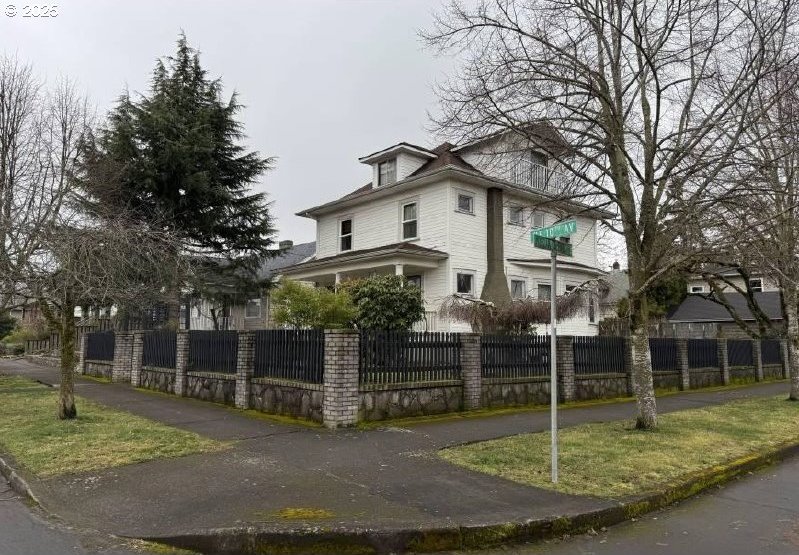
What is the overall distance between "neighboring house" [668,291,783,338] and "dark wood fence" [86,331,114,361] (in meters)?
29.4

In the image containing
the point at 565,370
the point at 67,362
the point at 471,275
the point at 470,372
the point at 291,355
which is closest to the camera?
the point at 67,362


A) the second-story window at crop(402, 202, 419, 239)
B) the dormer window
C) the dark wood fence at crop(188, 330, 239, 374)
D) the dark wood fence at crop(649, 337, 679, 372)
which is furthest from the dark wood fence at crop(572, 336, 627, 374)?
the dormer window

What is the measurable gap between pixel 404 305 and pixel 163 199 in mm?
11186

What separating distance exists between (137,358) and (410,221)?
10.6 metres

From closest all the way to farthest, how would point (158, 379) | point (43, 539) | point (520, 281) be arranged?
point (43, 539), point (158, 379), point (520, 281)

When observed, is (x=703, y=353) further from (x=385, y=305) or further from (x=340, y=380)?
(x=340, y=380)

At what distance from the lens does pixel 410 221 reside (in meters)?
22.0

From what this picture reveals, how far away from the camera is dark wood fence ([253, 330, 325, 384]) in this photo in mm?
10398

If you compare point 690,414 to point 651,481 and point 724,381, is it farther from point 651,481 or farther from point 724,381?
point 724,381

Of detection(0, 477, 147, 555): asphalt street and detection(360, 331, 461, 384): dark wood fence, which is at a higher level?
detection(360, 331, 461, 384): dark wood fence

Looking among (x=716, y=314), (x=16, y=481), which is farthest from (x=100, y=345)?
(x=716, y=314)

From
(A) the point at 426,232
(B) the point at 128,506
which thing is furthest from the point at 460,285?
(B) the point at 128,506

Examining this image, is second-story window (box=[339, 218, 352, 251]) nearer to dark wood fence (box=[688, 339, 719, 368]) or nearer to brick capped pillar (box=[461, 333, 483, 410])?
brick capped pillar (box=[461, 333, 483, 410])

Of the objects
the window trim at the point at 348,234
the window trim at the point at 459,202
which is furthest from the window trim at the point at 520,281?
the window trim at the point at 348,234
